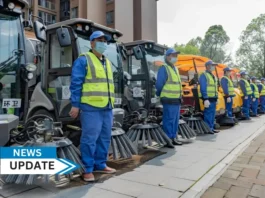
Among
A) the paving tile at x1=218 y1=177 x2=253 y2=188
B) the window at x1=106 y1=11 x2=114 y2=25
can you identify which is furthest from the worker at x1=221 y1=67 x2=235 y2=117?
the window at x1=106 y1=11 x2=114 y2=25

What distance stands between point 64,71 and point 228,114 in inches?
239

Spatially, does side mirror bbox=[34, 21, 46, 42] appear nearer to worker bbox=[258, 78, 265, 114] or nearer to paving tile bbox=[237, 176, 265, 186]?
paving tile bbox=[237, 176, 265, 186]

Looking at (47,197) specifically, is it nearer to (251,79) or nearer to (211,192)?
(211,192)

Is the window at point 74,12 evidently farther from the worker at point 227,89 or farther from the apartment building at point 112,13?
the worker at point 227,89

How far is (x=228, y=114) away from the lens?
351 inches

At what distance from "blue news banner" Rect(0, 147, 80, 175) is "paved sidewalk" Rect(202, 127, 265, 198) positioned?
1677 millimetres

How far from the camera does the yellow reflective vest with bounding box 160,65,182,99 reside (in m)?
5.30

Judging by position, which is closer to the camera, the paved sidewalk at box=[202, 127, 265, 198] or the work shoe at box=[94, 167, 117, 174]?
the paved sidewalk at box=[202, 127, 265, 198]

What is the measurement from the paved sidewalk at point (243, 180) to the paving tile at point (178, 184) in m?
0.23

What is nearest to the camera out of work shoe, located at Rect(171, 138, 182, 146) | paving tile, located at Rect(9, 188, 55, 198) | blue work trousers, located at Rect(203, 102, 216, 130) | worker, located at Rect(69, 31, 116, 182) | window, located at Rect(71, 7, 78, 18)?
paving tile, located at Rect(9, 188, 55, 198)

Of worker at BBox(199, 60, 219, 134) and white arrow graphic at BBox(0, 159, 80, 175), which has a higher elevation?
worker at BBox(199, 60, 219, 134)

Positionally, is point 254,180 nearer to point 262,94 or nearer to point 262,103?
point 262,94

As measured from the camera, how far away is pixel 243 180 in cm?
354

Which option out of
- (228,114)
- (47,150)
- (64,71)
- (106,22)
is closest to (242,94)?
(228,114)
